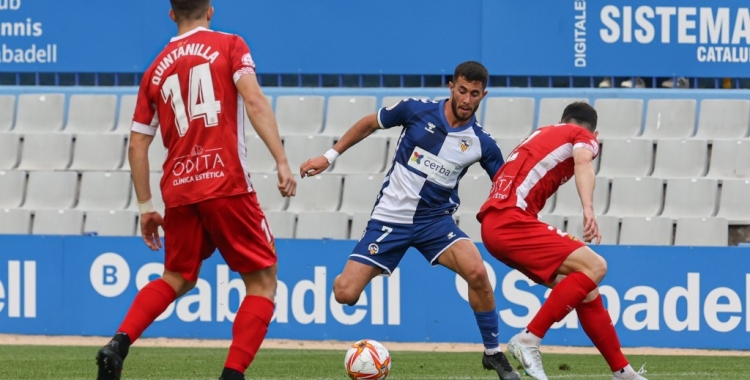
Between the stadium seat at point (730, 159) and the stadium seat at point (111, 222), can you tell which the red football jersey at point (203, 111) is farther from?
the stadium seat at point (730, 159)

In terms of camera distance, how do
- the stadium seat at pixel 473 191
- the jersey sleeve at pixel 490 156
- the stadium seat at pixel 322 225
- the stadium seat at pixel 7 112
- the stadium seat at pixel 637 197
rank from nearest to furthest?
the jersey sleeve at pixel 490 156 < the stadium seat at pixel 637 197 < the stadium seat at pixel 322 225 < the stadium seat at pixel 473 191 < the stadium seat at pixel 7 112

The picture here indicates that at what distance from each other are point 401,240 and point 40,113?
787cm

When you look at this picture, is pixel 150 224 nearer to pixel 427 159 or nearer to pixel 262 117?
pixel 262 117

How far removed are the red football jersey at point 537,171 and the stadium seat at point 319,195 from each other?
624 centimetres

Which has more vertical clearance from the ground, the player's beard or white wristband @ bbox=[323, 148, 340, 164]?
the player's beard

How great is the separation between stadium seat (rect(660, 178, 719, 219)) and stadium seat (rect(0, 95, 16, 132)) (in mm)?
7546

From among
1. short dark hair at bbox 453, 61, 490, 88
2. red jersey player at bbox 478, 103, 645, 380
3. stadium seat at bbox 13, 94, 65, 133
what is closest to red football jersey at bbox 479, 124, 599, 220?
red jersey player at bbox 478, 103, 645, 380

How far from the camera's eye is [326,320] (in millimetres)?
12406

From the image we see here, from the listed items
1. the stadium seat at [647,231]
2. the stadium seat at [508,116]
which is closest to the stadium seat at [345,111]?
the stadium seat at [508,116]

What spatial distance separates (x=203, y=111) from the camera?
247 inches

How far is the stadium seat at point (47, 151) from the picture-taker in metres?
14.8

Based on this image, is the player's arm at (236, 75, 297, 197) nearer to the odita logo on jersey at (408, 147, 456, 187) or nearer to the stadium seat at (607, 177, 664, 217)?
the odita logo on jersey at (408, 147, 456, 187)

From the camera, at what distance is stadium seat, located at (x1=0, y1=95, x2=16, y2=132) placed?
15195 millimetres

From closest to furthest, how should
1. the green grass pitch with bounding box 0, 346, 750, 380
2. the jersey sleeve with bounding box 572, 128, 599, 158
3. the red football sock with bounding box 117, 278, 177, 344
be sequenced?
1. the red football sock with bounding box 117, 278, 177, 344
2. the jersey sleeve with bounding box 572, 128, 599, 158
3. the green grass pitch with bounding box 0, 346, 750, 380
